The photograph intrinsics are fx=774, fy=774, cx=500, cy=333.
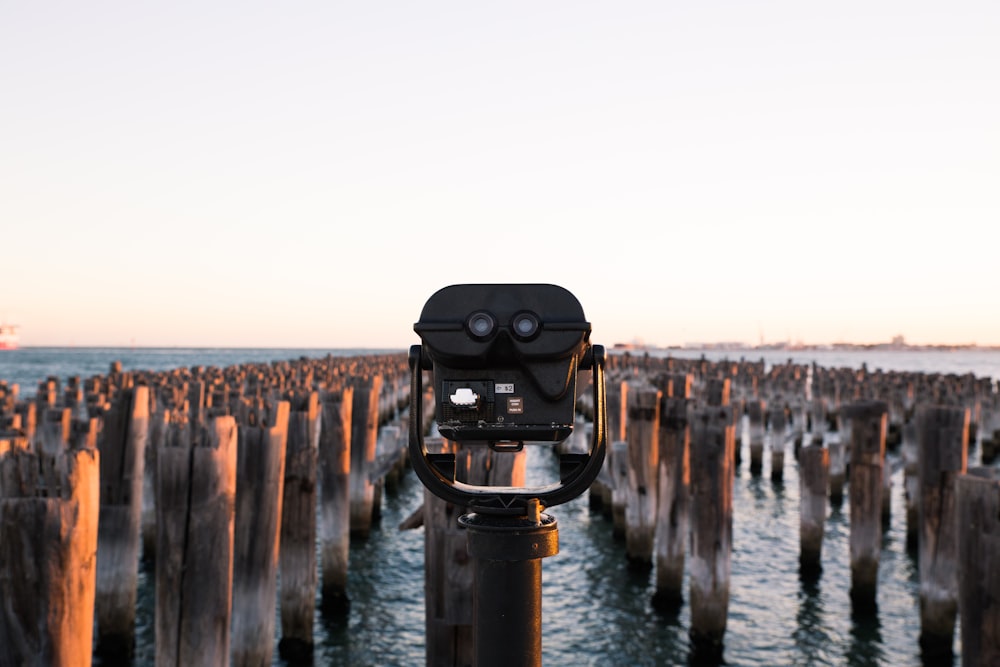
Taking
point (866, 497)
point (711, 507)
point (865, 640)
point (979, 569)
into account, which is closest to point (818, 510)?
point (866, 497)

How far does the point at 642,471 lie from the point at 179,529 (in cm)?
691

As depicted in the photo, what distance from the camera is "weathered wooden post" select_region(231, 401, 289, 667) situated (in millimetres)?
6281

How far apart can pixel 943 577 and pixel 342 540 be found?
6915 millimetres

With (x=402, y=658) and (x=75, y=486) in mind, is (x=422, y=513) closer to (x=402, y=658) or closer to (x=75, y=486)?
(x=75, y=486)

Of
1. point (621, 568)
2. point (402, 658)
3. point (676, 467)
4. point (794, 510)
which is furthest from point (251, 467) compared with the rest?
point (794, 510)

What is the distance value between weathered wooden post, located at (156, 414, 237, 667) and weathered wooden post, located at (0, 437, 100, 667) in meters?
1.00

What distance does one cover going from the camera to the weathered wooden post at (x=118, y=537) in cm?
763

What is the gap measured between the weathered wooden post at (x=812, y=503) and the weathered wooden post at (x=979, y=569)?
612 centimetres

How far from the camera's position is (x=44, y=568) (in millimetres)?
3646

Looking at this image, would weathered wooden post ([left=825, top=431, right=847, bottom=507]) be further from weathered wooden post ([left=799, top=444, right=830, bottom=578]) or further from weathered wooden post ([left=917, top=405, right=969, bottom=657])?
weathered wooden post ([left=917, top=405, right=969, bottom=657])

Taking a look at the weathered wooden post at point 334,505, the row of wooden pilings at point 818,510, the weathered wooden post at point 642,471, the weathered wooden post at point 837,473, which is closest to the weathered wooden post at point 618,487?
the row of wooden pilings at point 818,510

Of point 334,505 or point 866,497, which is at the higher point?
point 866,497

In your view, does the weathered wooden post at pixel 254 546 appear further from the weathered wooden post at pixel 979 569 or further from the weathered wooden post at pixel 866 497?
the weathered wooden post at pixel 866 497

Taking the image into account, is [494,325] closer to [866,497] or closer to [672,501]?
[672,501]
